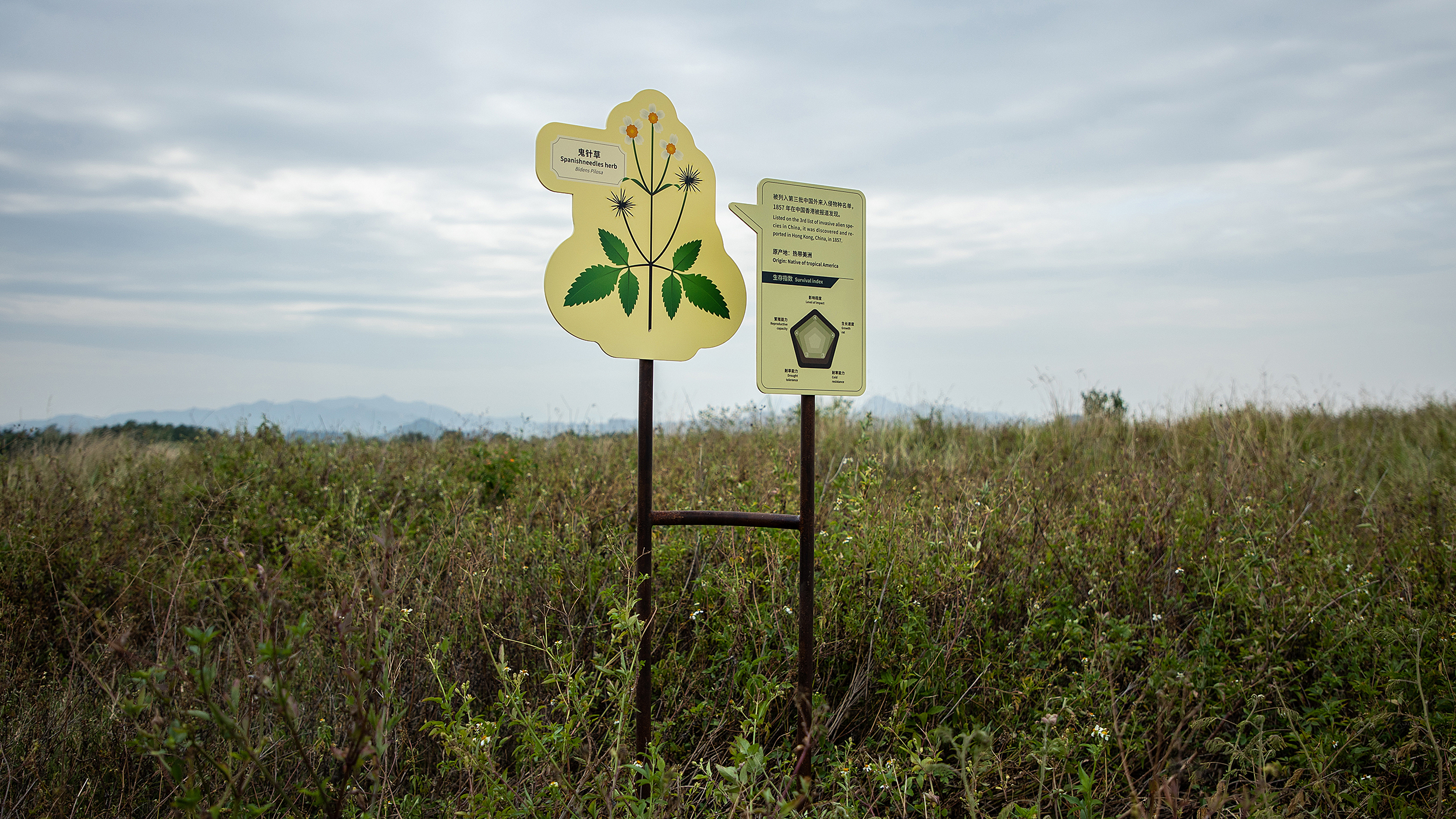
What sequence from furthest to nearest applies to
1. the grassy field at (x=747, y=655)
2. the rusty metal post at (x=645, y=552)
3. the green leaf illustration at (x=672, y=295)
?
1. the green leaf illustration at (x=672, y=295)
2. the rusty metal post at (x=645, y=552)
3. the grassy field at (x=747, y=655)

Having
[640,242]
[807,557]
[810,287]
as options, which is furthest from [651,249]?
[807,557]

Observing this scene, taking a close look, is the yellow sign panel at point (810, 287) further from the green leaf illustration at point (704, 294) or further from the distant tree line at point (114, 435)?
the distant tree line at point (114, 435)

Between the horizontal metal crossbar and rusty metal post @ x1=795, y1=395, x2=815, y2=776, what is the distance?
0.06 m

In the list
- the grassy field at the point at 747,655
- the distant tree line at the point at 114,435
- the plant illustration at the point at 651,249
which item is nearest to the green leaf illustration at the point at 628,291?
the plant illustration at the point at 651,249

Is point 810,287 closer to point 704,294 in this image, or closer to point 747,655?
point 704,294

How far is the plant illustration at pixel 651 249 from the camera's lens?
3197mm

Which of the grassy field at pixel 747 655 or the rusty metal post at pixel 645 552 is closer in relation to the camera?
the grassy field at pixel 747 655

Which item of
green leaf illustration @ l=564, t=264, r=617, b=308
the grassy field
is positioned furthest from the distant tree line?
green leaf illustration @ l=564, t=264, r=617, b=308

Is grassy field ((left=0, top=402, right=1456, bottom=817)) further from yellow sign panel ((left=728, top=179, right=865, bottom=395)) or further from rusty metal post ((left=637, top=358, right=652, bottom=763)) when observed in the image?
yellow sign panel ((left=728, top=179, right=865, bottom=395))

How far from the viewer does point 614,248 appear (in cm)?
321

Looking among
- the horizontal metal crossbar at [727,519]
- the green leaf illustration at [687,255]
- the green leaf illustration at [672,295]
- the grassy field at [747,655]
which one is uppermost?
the green leaf illustration at [687,255]

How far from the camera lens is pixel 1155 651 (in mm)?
3689

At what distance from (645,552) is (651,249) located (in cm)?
128

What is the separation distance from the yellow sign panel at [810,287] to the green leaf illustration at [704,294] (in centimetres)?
21
